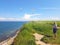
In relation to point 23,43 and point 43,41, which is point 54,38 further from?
point 23,43

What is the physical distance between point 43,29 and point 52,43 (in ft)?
22.2

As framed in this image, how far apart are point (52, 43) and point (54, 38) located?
1.56 meters

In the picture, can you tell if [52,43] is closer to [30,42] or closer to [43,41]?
[43,41]

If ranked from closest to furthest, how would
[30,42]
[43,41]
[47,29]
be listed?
[30,42]
[43,41]
[47,29]

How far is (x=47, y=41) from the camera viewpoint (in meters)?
16.1

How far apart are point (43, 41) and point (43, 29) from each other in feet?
20.2

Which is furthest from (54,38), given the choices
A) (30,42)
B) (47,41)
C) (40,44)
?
(30,42)

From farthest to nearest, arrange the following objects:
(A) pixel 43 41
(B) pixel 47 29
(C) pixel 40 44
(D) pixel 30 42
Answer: (B) pixel 47 29, (A) pixel 43 41, (C) pixel 40 44, (D) pixel 30 42

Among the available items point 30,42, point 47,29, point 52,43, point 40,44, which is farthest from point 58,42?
point 47,29

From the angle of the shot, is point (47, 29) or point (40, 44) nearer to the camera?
point (40, 44)

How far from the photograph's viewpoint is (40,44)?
605 inches

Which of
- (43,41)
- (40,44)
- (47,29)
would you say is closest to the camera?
(40,44)

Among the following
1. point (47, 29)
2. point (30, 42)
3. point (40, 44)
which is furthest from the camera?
point (47, 29)

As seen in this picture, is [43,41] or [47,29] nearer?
[43,41]
